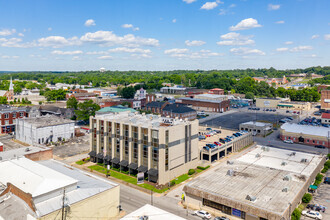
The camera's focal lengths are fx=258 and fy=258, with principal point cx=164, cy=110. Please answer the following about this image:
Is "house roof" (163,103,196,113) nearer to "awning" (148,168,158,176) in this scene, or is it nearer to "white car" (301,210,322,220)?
"awning" (148,168,158,176)

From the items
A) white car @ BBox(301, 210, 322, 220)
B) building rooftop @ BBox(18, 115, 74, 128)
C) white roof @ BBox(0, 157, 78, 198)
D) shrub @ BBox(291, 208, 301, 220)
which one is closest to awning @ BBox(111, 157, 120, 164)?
white roof @ BBox(0, 157, 78, 198)

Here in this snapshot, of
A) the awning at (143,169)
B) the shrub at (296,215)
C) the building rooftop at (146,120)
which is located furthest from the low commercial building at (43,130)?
the shrub at (296,215)

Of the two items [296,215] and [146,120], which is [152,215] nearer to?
[296,215]

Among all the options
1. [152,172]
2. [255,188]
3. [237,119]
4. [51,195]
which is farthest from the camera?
[237,119]

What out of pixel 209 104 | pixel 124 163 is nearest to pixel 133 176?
pixel 124 163

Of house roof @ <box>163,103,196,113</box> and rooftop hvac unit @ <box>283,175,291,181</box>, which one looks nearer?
rooftop hvac unit @ <box>283,175,291,181</box>

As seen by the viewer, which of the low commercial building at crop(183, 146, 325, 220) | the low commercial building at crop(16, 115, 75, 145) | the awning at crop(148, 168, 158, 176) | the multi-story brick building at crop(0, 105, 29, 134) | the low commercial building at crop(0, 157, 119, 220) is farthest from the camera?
the multi-story brick building at crop(0, 105, 29, 134)

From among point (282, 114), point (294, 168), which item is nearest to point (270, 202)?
point (294, 168)

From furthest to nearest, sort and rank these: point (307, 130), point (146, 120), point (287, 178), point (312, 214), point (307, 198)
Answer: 1. point (307, 130)
2. point (146, 120)
3. point (287, 178)
4. point (307, 198)
5. point (312, 214)
